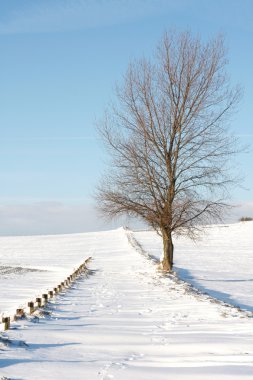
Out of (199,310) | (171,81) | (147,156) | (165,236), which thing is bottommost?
(199,310)

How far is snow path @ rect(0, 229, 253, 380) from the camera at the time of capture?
5969mm

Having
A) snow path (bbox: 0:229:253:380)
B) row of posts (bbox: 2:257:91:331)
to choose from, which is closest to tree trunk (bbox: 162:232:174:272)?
row of posts (bbox: 2:257:91:331)

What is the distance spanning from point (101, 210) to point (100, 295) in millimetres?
9385

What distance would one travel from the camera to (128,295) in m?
15.0

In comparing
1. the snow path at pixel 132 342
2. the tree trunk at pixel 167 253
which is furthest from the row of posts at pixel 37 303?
the tree trunk at pixel 167 253

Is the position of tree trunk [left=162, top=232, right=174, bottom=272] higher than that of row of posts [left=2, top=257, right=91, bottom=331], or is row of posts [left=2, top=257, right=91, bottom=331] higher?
tree trunk [left=162, top=232, right=174, bottom=272]

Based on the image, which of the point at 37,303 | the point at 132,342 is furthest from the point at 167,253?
the point at 132,342

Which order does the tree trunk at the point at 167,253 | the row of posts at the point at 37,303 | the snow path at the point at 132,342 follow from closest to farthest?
the snow path at the point at 132,342
the row of posts at the point at 37,303
the tree trunk at the point at 167,253

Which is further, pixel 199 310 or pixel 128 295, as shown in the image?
pixel 128 295

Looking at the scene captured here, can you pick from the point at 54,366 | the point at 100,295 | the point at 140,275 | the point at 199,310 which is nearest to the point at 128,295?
the point at 100,295

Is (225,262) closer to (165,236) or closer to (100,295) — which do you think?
(165,236)

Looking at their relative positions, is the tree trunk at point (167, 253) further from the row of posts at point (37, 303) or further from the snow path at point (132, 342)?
the snow path at point (132, 342)

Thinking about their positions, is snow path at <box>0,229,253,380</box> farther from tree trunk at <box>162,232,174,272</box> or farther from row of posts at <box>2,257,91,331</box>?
tree trunk at <box>162,232,174,272</box>

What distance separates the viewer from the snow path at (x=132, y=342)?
235 inches
